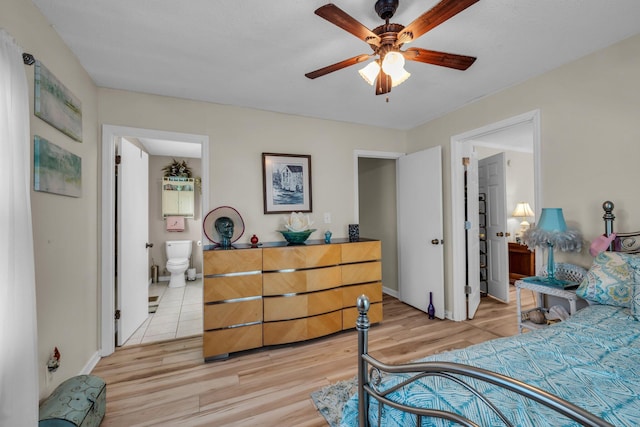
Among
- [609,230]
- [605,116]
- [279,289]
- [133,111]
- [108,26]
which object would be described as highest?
[108,26]

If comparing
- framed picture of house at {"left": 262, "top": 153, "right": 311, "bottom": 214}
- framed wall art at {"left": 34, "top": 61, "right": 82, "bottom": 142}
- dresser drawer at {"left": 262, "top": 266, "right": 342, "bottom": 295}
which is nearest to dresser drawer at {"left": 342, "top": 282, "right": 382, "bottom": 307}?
dresser drawer at {"left": 262, "top": 266, "right": 342, "bottom": 295}

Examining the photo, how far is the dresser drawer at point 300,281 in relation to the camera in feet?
8.65

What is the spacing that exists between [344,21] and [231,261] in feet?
6.62

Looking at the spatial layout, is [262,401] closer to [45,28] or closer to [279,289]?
[279,289]

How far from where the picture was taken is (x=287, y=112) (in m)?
3.15

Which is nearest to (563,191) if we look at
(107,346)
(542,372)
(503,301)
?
(542,372)

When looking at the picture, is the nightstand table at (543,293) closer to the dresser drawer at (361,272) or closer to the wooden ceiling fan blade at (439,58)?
the dresser drawer at (361,272)

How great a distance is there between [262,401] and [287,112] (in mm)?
2731

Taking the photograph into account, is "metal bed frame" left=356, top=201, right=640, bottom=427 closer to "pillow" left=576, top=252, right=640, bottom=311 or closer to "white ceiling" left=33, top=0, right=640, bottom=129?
"pillow" left=576, top=252, right=640, bottom=311

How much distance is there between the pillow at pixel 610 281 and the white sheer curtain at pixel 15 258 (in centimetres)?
295

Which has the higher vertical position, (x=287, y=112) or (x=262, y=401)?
(x=287, y=112)

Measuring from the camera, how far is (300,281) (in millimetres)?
2721

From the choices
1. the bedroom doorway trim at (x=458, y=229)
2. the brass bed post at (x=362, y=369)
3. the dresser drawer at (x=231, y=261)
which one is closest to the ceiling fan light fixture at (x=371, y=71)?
the brass bed post at (x=362, y=369)

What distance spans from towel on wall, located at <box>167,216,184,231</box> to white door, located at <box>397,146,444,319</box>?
3990mm
